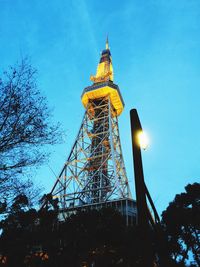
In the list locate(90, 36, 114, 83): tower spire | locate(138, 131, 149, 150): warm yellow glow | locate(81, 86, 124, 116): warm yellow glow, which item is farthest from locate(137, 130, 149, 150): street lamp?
locate(90, 36, 114, 83): tower spire

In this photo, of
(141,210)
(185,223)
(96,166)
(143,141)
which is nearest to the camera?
(141,210)

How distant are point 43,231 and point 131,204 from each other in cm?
1472

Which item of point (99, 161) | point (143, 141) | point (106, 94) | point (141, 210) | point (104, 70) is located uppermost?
point (104, 70)

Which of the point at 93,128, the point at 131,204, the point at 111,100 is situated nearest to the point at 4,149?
the point at 131,204

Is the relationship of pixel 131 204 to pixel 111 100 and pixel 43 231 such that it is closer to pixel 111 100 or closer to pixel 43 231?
pixel 43 231

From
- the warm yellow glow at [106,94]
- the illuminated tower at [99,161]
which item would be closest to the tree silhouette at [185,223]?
the illuminated tower at [99,161]

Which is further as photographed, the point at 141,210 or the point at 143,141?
the point at 143,141

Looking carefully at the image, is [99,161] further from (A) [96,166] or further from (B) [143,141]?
(B) [143,141]

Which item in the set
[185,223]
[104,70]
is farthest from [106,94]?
[185,223]

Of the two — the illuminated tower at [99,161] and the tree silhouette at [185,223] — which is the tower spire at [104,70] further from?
the tree silhouette at [185,223]

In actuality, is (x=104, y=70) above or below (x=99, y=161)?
above

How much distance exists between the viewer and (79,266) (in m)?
14.6

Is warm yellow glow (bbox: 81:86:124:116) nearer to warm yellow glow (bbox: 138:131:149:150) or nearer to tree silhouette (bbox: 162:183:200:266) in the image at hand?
tree silhouette (bbox: 162:183:200:266)

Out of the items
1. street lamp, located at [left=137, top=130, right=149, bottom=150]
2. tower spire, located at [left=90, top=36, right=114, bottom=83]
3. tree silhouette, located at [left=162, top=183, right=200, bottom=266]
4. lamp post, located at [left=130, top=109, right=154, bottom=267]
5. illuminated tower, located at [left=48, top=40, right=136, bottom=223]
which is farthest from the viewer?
tower spire, located at [left=90, top=36, right=114, bottom=83]
